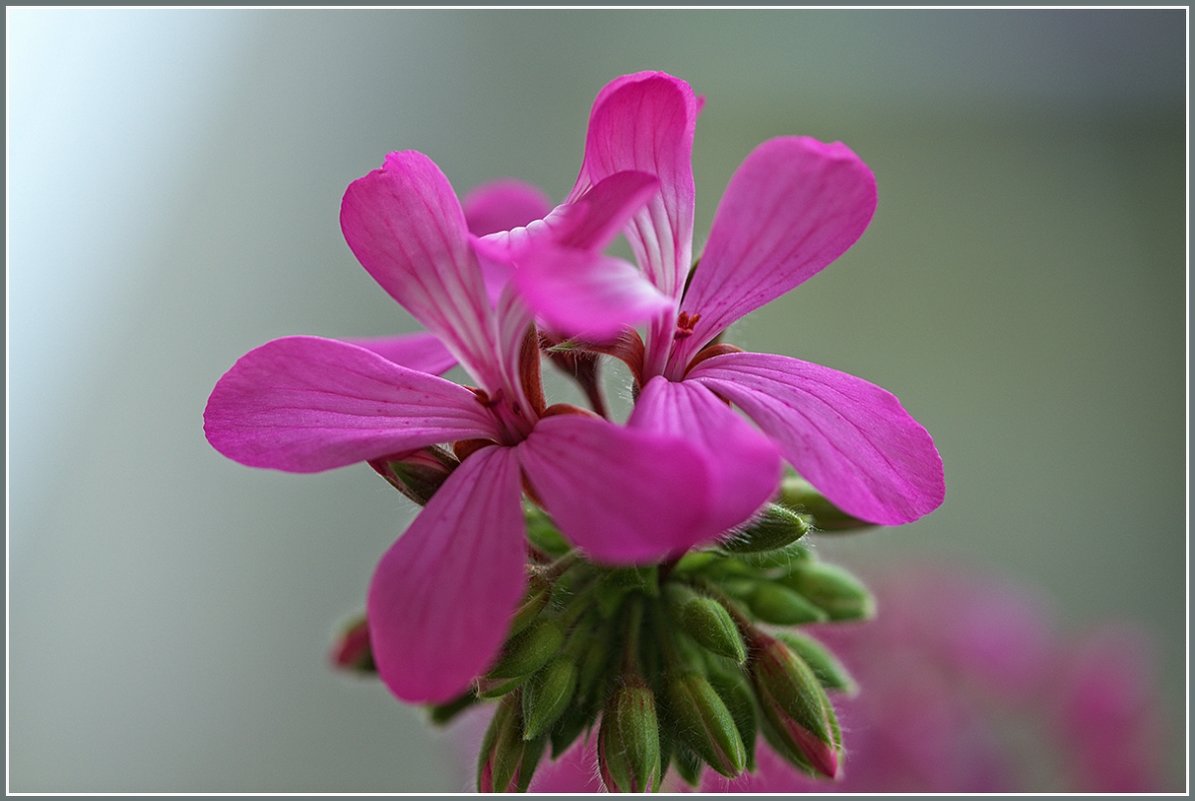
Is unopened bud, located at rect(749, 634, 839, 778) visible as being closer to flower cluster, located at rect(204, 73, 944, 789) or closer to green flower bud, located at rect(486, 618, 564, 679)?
flower cluster, located at rect(204, 73, 944, 789)

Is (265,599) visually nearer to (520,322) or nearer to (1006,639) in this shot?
(1006,639)

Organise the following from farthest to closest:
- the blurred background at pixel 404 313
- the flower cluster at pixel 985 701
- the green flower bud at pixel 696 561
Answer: the blurred background at pixel 404 313 < the flower cluster at pixel 985 701 < the green flower bud at pixel 696 561

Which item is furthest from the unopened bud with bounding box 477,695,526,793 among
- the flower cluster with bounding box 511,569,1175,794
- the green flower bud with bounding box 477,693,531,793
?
the flower cluster with bounding box 511,569,1175,794

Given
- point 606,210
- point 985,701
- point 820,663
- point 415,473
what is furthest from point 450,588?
point 985,701

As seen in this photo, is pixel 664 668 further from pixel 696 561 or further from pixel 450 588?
pixel 450 588

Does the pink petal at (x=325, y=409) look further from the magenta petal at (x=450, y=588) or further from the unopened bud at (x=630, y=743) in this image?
the unopened bud at (x=630, y=743)

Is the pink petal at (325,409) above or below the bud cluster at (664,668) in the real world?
above

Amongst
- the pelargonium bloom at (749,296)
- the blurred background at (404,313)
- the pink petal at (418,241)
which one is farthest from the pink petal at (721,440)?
the blurred background at (404,313)

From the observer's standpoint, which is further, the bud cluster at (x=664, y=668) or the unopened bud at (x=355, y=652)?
the unopened bud at (x=355, y=652)
